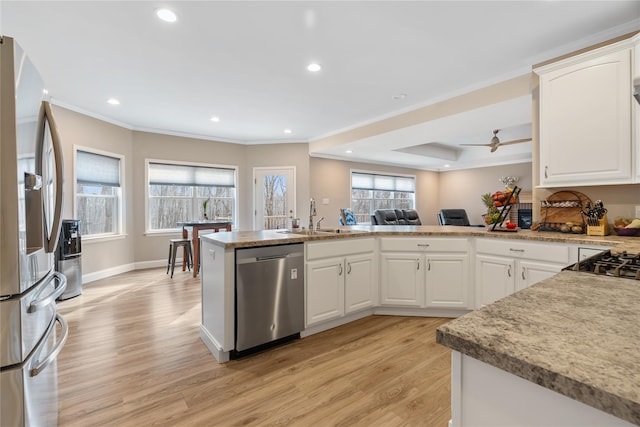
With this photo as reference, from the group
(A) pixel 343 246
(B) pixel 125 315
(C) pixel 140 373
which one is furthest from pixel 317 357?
(B) pixel 125 315

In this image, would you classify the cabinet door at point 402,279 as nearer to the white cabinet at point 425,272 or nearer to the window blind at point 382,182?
the white cabinet at point 425,272

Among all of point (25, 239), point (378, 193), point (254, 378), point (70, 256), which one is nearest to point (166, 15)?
point (25, 239)

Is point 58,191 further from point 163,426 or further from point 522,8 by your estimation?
point 522,8

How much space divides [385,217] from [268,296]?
4928mm

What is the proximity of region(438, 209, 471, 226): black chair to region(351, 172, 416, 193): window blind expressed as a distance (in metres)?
1.30

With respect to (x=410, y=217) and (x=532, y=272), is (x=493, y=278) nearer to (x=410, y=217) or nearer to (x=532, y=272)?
(x=532, y=272)

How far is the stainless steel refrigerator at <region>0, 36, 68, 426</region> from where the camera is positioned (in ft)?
3.33

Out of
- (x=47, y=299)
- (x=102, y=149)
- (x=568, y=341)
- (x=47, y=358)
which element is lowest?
(x=47, y=358)

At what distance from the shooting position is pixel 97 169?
475cm

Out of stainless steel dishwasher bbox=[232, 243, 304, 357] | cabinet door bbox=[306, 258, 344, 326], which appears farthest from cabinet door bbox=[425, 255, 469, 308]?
stainless steel dishwasher bbox=[232, 243, 304, 357]

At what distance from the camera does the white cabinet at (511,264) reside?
2.36m

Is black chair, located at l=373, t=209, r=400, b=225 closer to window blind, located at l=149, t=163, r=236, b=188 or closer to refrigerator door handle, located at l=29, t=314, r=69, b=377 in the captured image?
window blind, located at l=149, t=163, r=236, b=188

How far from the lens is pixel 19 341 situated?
3.44 ft

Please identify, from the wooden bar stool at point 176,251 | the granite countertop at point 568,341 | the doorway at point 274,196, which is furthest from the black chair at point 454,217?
the granite countertop at point 568,341
